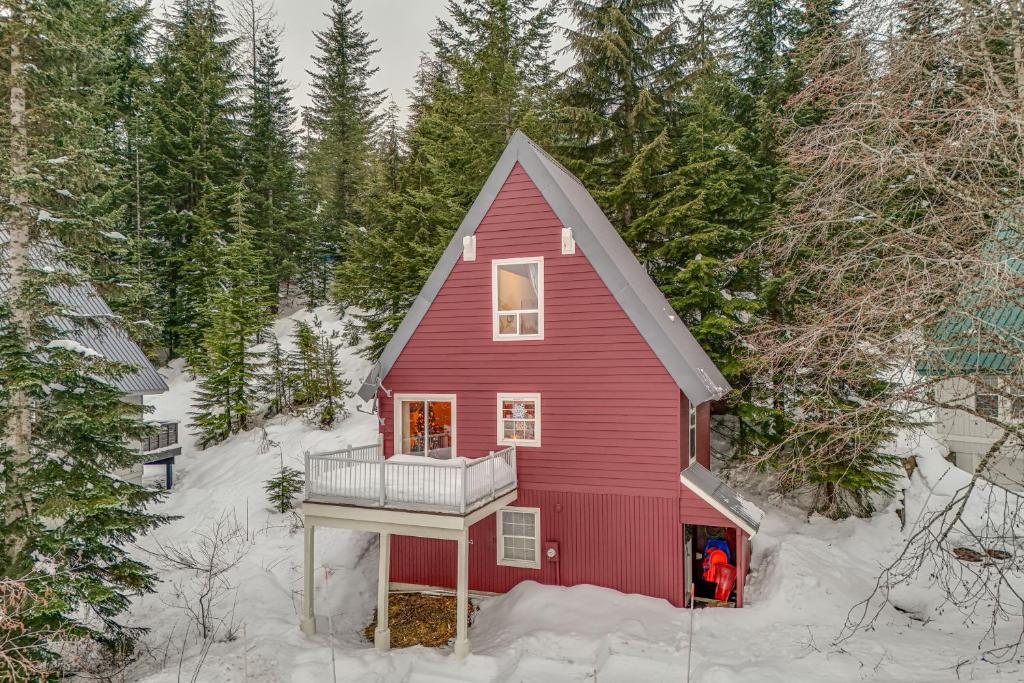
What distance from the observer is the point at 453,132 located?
18859 mm

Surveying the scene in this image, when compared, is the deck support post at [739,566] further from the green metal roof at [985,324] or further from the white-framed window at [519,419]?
the green metal roof at [985,324]

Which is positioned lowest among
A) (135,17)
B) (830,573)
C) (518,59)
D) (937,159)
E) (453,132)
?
(830,573)

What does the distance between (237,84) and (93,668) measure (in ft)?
90.1

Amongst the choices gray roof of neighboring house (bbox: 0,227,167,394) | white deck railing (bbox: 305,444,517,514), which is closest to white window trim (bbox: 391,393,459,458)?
white deck railing (bbox: 305,444,517,514)

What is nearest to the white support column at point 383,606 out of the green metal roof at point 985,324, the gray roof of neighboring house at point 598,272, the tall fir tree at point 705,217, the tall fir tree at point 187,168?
the gray roof of neighboring house at point 598,272

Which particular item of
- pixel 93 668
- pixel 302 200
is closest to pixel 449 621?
pixel 93 668

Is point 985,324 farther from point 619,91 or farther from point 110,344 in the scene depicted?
point 110,344

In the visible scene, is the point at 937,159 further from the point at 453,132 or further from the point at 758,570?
the point at 453,132

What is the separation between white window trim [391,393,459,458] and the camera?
11.3 metres

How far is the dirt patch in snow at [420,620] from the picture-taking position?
381 inches

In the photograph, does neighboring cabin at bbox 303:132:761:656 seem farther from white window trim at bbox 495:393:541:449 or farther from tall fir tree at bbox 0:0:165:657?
tall fir tree at bbox 0:0:165:657

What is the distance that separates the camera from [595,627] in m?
9.02

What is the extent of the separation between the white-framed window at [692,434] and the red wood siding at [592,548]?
1.76 meters

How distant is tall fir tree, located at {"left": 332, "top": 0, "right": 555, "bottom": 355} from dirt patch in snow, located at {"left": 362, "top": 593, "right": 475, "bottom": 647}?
9.34 metres
